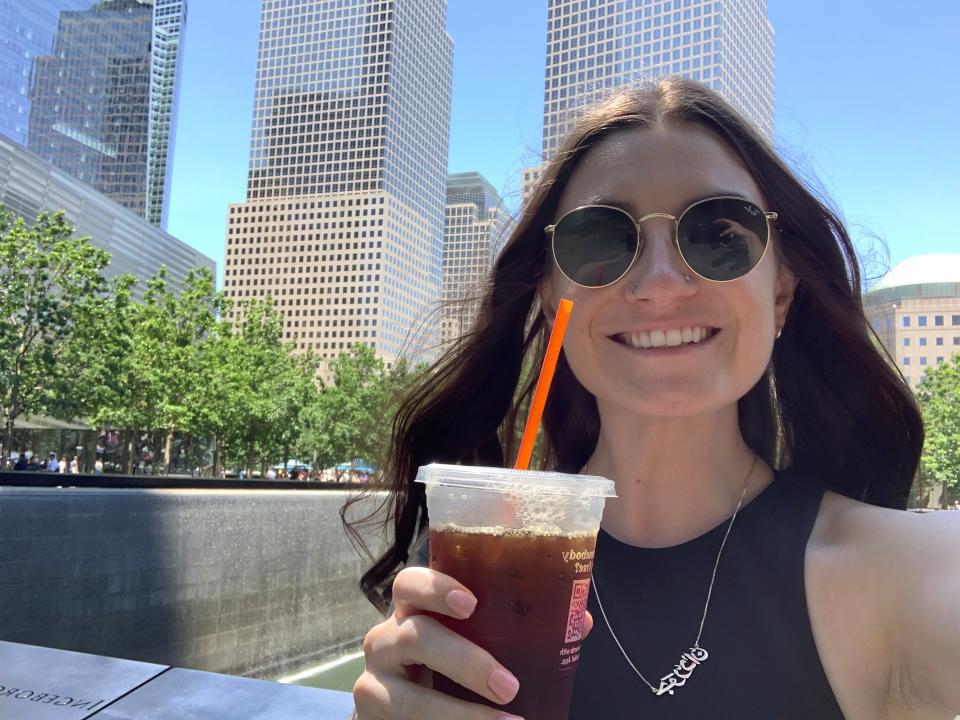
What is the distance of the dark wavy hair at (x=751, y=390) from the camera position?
149cm

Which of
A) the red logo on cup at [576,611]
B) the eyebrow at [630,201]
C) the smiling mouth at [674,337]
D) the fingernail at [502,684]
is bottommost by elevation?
the fingernail at [502,684]

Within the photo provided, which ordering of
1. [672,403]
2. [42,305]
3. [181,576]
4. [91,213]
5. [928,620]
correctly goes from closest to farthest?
[928,620]
[672,403]
[181,576]
[42,305]
[91,213]

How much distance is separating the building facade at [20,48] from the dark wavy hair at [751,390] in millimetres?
80023

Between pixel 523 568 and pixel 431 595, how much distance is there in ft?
0.37

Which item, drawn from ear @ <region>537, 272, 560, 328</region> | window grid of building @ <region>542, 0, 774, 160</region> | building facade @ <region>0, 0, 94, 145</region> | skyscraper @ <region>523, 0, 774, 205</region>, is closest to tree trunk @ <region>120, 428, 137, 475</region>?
ear @ <region>537, 272, 560, 328</region>

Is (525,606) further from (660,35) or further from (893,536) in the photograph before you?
(660,35)

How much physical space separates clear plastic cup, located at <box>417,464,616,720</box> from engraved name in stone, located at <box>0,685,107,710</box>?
1.76 meters

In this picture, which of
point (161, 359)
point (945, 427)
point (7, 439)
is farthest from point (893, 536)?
point (945, 427)

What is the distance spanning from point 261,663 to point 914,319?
6940 centimetres

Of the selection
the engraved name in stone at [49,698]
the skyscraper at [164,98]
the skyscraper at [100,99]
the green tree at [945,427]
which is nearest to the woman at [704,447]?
the engraved name in stone at [49,698]

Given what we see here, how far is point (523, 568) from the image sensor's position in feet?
2.93

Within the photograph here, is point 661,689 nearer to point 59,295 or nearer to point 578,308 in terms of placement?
point 578,308

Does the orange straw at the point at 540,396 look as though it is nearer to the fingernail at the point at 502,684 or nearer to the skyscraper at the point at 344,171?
the fingernail at the point at 502,684

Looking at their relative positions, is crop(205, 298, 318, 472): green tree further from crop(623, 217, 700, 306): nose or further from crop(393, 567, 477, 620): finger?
crop(393, 567, 477, 620): finger
